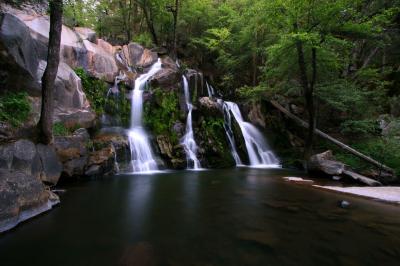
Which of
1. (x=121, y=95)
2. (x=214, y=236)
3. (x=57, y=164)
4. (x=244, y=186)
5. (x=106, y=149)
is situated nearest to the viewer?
(x=214, y=236)

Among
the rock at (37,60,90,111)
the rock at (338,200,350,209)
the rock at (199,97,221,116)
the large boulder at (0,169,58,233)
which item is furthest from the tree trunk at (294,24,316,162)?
the large boulder at (0,169,58,233)

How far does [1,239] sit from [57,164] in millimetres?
4116

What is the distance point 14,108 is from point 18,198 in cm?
417

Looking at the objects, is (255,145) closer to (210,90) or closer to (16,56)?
(210,90)

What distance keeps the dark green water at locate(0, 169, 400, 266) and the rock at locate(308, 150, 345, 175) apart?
3390 mm

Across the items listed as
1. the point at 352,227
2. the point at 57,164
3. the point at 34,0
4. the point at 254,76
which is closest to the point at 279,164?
the point at 254,76

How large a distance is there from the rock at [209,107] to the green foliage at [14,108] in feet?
32.5

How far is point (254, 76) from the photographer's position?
68.2 feet

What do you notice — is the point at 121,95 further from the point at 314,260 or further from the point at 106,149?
the point at 314,260

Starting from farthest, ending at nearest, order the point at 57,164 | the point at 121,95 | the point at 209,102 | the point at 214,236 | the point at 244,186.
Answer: the point at 209,102 → the point at 121,95 → the point at 244,186 → the point at 57,164 → the point at 214,236

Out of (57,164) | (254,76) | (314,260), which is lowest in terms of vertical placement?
(314,260)

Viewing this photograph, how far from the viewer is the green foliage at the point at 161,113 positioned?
14932 mm

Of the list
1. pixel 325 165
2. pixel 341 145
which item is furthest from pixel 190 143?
pixel 341 145

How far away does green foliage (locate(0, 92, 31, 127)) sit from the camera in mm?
7523
